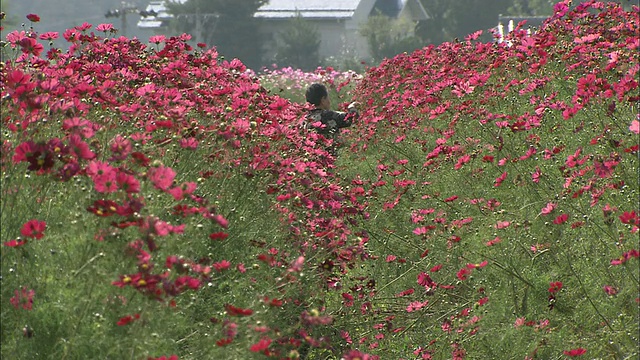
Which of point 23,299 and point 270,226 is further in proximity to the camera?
point 270,226

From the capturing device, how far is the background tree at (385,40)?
1710 inches

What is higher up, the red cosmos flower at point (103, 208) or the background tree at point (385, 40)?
the background tree at point (385, 40)

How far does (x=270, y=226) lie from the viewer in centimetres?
455

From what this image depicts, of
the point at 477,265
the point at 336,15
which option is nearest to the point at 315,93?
the point at 477,265

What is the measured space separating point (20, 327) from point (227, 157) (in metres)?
1.56

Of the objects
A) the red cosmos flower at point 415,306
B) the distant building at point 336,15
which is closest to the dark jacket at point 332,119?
the red cosmos flower at point 415,306

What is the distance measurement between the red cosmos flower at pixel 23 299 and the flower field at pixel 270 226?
0.12ft

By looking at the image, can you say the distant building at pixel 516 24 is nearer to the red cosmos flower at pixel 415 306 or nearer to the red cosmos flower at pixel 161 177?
the red cosmos flower at pixel 415 306

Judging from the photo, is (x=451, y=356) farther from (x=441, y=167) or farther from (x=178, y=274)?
(x=441, y=167)

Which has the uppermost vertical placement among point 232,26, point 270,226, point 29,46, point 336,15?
point 336,15

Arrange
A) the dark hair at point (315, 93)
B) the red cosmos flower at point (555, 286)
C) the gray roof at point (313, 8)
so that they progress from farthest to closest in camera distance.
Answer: the gray roof at point (313, 8) < the dark hair at point (315, 93) < the red cosmos flower at point (555, 286)

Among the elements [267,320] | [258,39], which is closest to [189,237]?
[267,320]

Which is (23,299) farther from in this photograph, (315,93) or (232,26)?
(232,26)

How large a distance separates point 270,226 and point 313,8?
186ft
